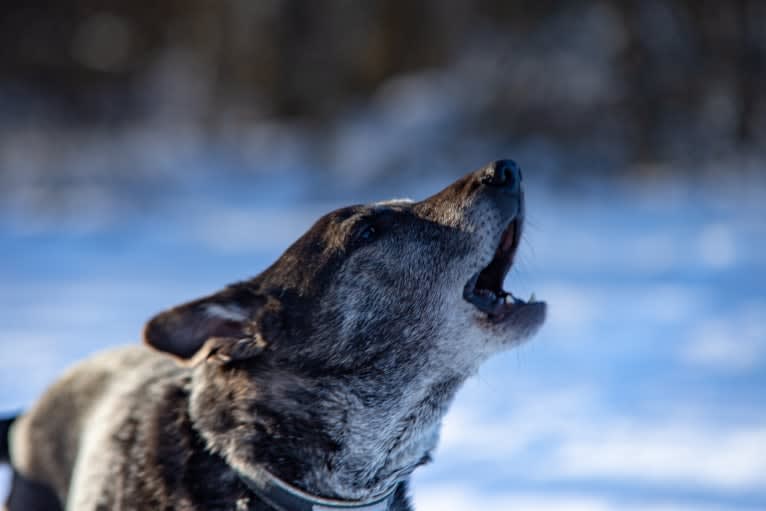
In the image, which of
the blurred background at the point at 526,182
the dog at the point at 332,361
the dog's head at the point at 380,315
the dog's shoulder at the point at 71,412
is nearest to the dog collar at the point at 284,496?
the dog at the point at 332,361

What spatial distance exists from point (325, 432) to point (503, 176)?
1.06m

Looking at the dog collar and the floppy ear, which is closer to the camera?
the dog collar

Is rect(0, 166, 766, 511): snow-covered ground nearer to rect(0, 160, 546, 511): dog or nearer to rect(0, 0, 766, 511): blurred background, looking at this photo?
rect(0, 0, 766, 511): blurred background

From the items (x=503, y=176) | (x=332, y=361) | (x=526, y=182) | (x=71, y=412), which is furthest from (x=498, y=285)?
Result: (x=526, y=182)

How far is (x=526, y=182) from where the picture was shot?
1149cm

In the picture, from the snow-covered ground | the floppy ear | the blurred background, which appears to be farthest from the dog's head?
the blurred background

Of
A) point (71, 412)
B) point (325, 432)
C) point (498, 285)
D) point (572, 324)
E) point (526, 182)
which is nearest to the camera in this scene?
point (325, 432)

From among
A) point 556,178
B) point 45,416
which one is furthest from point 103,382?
point 556,178

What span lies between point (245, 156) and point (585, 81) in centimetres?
736

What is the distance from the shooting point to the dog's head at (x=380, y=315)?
305cm

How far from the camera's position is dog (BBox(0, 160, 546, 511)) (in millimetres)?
2957

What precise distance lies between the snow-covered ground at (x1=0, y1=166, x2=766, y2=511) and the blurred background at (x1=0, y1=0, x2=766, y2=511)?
0.02 metres

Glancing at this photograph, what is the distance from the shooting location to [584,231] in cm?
966

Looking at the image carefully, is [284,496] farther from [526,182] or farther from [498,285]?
[526,182]
